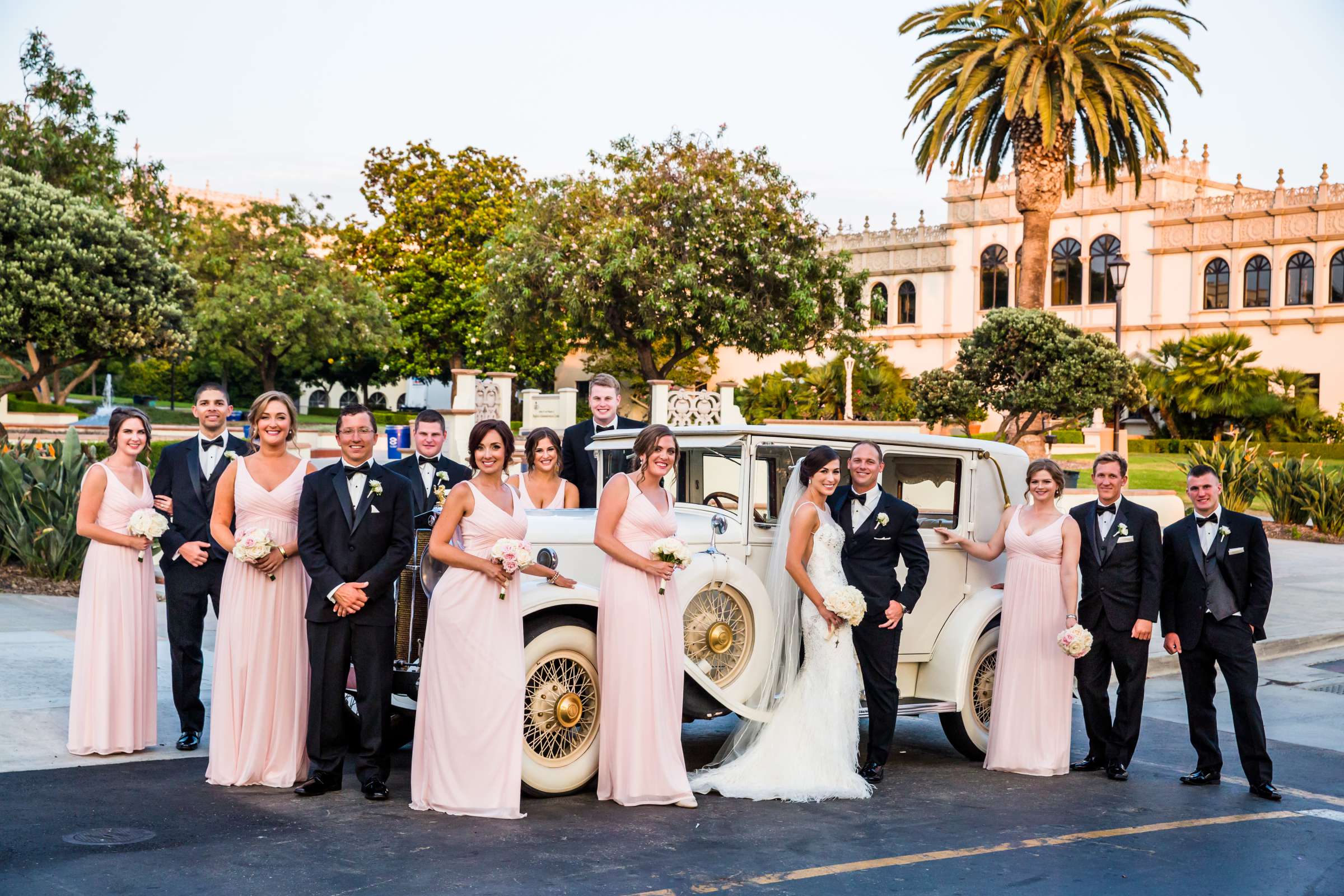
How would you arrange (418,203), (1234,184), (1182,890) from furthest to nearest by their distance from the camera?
1. (1234,184)
2. (418,203)
3. (1182,890)

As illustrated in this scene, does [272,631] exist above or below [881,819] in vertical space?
above

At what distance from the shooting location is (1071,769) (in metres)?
8.32

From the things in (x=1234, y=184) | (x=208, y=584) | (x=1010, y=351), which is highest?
(x=1234, y=184)

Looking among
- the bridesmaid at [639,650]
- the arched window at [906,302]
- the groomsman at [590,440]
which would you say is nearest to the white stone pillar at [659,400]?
the groomsman at [590,440]

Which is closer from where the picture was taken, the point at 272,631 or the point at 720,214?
the point at 272,631

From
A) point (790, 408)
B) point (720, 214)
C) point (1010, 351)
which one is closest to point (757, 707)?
point (1010, 351)

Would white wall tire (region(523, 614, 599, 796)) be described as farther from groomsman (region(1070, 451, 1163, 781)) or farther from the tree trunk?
the tree trunk

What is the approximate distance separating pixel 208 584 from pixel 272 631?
108 centimetres

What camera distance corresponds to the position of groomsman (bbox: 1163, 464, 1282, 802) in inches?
305

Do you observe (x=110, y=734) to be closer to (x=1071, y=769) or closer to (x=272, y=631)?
(x=272, y=631)

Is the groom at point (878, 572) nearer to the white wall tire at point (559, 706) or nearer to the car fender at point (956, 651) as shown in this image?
the car fender at point (956, 651)

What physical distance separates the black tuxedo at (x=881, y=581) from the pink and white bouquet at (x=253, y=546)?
3.22 meters

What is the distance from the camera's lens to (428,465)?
8.65 meters

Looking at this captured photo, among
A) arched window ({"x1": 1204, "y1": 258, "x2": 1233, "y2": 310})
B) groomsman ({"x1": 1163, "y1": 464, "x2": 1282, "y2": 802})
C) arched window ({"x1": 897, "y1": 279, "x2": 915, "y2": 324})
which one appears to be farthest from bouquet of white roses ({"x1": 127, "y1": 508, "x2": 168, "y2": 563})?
arched window ({"x1": 897, "y1": 279, "x2": 915, "y2": 324})
